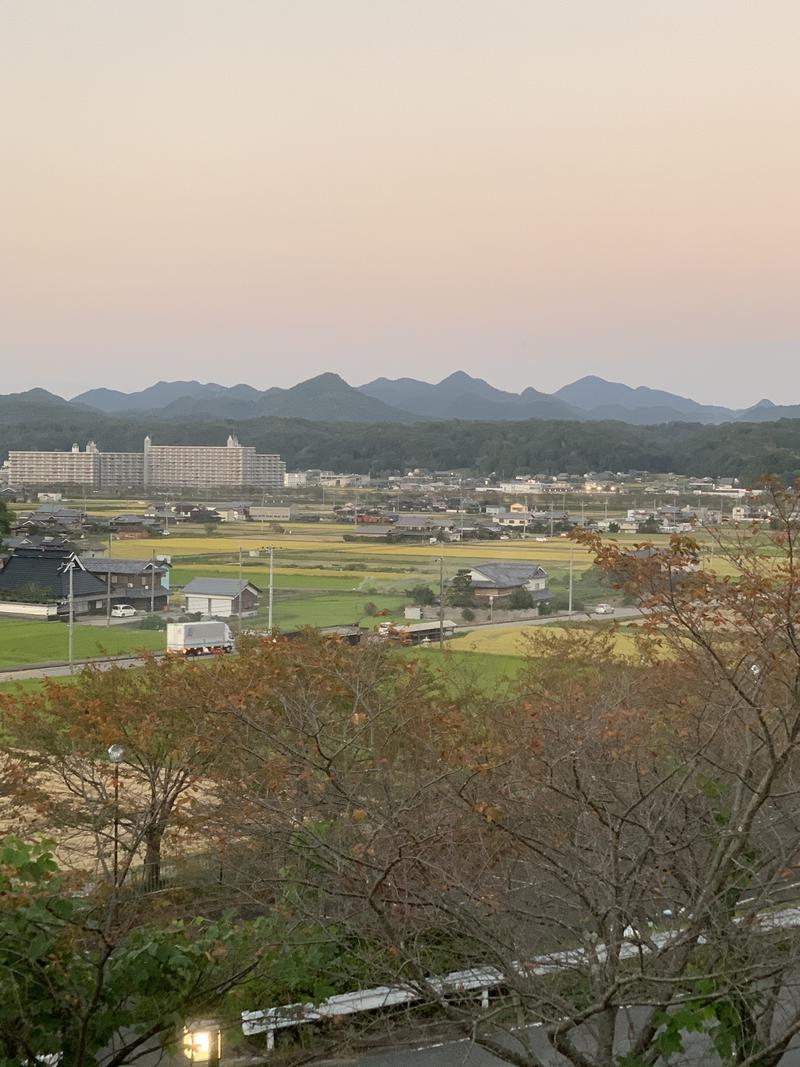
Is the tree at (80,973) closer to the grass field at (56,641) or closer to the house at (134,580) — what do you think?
the grass field at (56,641)

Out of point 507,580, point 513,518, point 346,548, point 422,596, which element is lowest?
point 422,596

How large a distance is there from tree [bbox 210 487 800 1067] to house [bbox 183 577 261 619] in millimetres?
29778

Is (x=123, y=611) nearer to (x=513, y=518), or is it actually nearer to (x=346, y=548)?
(x=346, y=548)

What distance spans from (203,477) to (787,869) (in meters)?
81.3

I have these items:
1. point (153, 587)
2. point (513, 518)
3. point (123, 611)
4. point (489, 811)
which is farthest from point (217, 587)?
point (489, 811)

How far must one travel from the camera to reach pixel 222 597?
36.7 meters

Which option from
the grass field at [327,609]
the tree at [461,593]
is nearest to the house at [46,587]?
the grass field at [327,609]

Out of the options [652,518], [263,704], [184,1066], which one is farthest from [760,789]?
[652,518]

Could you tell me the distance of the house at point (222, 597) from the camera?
3584 centimetres

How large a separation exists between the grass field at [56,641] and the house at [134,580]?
3.59 m

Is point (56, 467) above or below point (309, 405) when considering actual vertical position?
below

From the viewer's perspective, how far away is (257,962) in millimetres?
5254

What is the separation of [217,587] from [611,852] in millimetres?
33530

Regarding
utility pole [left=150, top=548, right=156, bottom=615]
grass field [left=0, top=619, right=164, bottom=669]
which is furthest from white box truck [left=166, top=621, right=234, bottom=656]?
utility pole [left=150, top=548, right=156, bottom=615]
